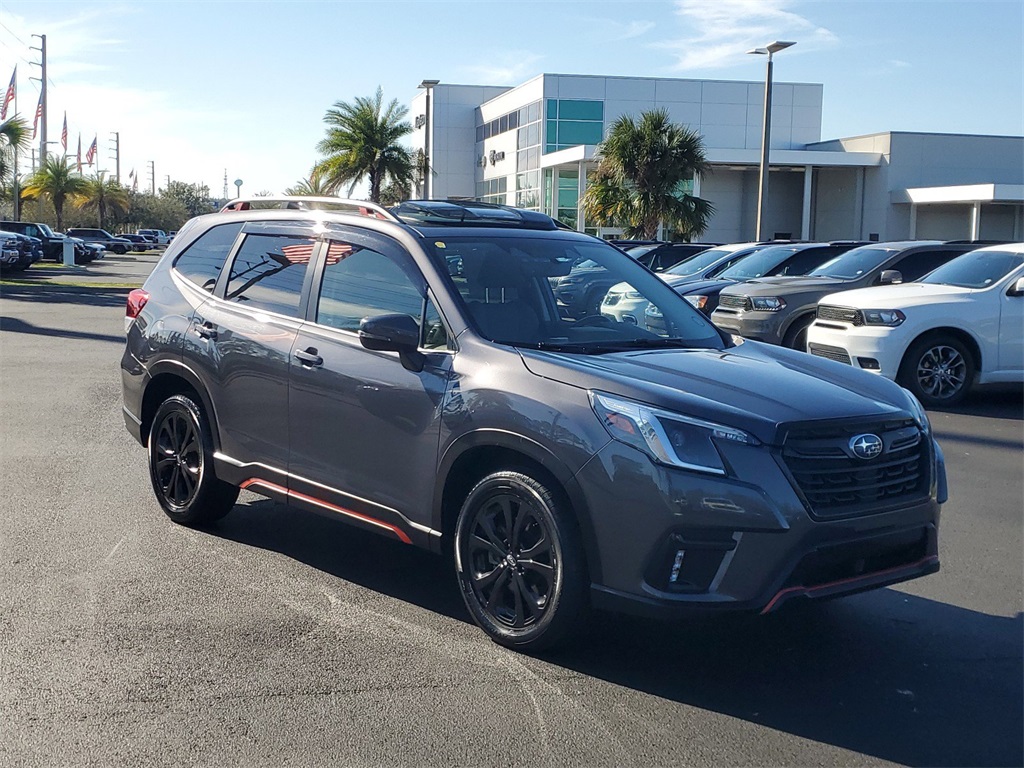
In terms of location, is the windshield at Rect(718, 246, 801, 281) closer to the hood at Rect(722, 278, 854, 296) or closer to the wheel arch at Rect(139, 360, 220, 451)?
the hood at Rect(722, 278, 854, 296)

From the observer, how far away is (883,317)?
11.2 m

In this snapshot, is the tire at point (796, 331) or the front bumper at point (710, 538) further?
the tire at point (796, 331)

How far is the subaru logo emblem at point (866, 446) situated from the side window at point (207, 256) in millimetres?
3786

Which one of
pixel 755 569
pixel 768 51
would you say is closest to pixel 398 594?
pixel 755 569

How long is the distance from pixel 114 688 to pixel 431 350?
1.91 metres

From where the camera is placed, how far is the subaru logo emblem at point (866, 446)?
424cm

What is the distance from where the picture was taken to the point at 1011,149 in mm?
52062

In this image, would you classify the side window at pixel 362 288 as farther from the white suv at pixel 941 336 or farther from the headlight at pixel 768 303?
the headlight at pixel 768 303

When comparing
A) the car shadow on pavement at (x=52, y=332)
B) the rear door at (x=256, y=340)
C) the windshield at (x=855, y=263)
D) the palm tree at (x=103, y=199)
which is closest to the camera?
the rear door at (x=256, y=340)

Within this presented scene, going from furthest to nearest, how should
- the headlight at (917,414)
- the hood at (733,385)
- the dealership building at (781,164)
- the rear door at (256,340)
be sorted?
the dealership building at (781,164) < the rear door at (256,340) < the headlight at (917,414) < the hood at (733,385)

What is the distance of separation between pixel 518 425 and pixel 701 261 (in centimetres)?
1467

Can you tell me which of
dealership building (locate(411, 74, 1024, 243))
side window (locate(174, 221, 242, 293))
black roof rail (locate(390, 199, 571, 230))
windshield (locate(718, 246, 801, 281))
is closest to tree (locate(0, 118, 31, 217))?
dealership building (locate(411, 74, 1024, 243))

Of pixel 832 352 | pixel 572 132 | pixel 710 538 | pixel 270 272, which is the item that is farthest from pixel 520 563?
pixel 572 132

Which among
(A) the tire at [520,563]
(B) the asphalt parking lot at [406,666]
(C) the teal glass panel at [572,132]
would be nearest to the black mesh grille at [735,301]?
(B) the asphalt parking lot at [406,666]
